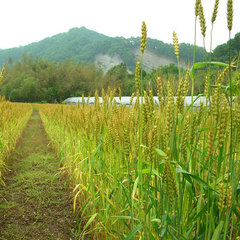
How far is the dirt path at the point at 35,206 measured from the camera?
5.76 ft

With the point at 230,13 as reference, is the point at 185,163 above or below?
below

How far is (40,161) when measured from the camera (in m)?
3.81

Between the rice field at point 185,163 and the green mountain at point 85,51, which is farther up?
the green mountain at point 85,51

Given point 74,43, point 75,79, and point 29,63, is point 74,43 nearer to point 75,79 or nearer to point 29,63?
point 29,63

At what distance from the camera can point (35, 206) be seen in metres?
2.19

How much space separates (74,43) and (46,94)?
8258cm

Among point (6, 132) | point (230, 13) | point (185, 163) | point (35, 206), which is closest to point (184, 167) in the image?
point (185, 163)

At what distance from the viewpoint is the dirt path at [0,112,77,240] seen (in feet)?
5.76

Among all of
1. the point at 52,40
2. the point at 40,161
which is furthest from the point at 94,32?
the point at 40,161

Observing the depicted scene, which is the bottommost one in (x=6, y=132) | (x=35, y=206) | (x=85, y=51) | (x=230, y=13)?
(x=35, y=206)

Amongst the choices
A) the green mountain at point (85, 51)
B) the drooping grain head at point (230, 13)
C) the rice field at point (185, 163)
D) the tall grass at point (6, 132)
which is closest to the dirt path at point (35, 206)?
the tall grass at point (6, 132)

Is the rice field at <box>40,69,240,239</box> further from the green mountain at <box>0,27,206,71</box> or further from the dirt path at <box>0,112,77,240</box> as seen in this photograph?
the green mountain at <box>0,27,206,71</box>

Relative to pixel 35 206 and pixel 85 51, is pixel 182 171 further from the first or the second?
pixel 85 51

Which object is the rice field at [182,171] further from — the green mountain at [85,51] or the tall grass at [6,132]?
the green mountain at [85,51]
